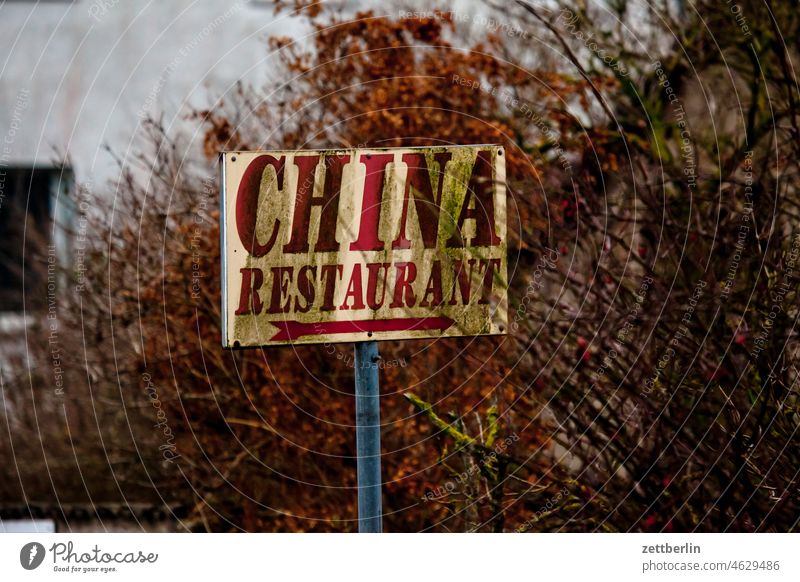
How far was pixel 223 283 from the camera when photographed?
3438mm

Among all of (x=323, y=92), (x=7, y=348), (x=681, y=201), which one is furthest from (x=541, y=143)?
(x=7, y=348)

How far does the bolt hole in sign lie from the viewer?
3.47m

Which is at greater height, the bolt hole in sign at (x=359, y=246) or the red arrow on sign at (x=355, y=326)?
the bolt hole in sign at (x=359, y=246)

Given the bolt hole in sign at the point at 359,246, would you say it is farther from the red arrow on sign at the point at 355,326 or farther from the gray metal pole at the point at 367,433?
the gray metal pole at the point at 367,433

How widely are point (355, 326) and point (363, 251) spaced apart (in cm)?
25

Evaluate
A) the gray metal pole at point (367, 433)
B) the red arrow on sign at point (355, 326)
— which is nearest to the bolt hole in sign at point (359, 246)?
the red arrow on sign at point (355, 326)

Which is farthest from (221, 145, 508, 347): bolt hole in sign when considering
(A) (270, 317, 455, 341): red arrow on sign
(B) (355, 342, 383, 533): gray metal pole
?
(B) (355, 342, 383, 533): gray metal pole

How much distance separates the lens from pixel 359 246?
3586 mm

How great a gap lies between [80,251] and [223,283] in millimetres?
4966

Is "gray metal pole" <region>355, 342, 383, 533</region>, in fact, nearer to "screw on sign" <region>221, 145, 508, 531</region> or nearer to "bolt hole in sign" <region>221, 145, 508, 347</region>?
"screw on sign" <region>221, 145, 508, 531</region>

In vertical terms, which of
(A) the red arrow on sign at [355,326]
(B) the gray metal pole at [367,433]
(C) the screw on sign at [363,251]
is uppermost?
(C) the screw on sign at [363,251]

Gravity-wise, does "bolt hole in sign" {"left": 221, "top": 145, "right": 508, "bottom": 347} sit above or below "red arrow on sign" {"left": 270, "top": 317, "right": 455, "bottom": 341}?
above

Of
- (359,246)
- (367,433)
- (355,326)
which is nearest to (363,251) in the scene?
(359,246)

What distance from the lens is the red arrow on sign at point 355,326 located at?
347 cm
